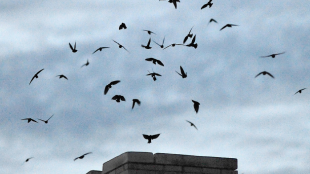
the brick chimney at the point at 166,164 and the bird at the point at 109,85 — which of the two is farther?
the brick chimney at the point at 166,164

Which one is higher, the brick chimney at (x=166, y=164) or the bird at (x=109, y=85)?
the bird at (x=109, y=85)

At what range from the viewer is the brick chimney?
16.9 metres

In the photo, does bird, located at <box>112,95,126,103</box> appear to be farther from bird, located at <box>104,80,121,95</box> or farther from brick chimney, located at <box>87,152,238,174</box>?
brick chimney, located at <box>87,152,238,174</box>

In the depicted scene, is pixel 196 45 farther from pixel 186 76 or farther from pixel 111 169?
pixel 111 169

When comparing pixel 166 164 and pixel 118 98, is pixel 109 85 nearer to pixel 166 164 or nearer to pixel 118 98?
pixel 118 98

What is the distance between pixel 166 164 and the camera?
17.3 metres

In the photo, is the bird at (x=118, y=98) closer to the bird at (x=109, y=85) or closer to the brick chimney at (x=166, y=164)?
the bird at (x=109, y=85)

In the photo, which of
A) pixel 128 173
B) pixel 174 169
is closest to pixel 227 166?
pixel 174 169

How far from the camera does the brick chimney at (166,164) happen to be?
16.9m

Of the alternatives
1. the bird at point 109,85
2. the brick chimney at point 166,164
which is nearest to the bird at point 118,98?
the bird at point 109,85

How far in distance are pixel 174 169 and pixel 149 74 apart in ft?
11.0

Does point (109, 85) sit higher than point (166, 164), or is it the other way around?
point (109, 85)

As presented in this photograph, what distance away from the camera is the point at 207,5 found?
16.1 m

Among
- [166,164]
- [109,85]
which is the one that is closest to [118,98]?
[109,85]
